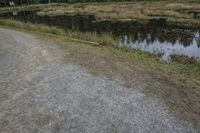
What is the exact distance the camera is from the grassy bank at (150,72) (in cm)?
953

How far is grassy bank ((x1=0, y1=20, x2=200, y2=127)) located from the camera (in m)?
9.53

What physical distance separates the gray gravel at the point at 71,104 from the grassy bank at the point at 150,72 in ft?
1.84

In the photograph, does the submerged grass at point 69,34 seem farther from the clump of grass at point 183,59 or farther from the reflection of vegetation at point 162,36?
the clump of grass at point 183,59

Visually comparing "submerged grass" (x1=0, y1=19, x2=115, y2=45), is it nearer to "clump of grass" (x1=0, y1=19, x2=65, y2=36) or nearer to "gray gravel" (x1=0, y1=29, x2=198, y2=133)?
"clump of grass" (x1=0, y1=19, x2=65, y2=36)

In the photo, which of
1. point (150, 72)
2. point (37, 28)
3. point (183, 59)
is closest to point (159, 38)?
point (183, 59)

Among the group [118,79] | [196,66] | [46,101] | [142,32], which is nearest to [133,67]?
[118,79]

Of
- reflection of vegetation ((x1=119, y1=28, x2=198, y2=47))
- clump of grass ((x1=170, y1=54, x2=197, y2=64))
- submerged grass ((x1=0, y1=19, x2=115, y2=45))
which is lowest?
reflection of vegetation ((x1=119, y1=28, x2=198, y2=47))

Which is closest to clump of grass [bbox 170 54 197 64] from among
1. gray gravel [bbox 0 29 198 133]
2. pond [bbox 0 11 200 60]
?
pond [bbox 0 11 200 60]

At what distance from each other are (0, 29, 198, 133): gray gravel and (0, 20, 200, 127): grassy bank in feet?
1.84

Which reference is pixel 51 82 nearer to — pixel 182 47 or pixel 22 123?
pixel 22 123

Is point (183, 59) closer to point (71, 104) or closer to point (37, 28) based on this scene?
point (71, 104)

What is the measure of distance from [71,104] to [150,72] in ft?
15.9

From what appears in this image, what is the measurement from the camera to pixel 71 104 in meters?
9.55

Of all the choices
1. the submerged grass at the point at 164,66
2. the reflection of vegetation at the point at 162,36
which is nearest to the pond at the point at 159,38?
the reflection of vegetation at the point at 162,36
